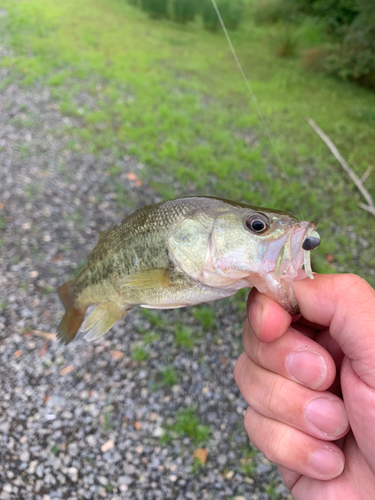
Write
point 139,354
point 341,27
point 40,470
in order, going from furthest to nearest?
point 341,27, point 139,354, point 40,470

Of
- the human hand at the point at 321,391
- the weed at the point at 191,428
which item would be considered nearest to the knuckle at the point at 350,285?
the human hand at the point at 321,391

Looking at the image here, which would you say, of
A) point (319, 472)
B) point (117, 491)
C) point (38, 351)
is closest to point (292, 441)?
point (319, 472)

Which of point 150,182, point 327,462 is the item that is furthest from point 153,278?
point 150,182

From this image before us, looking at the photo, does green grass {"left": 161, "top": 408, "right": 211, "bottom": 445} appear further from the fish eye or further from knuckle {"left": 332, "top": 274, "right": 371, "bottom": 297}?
the fish eye

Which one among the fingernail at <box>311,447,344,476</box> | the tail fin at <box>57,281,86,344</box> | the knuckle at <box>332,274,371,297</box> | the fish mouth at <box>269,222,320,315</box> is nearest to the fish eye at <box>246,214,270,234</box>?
the fish mouth at <box>269,222,320,315</box>

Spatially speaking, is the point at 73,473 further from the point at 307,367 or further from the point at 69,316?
the point at 307,367

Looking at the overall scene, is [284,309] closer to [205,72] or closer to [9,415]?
[9,415]

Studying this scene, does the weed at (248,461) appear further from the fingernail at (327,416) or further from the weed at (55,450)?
the fingernail at (327,416)
